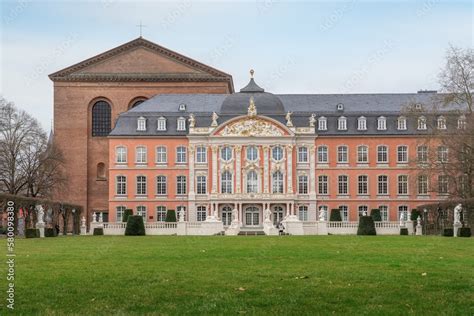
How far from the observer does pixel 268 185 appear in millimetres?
71625

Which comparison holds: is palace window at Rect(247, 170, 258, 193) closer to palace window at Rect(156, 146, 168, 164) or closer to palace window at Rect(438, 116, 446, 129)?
palace window at Rect(156, 146, 168, 164)

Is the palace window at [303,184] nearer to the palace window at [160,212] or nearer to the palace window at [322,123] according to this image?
the palace window at [322,123]

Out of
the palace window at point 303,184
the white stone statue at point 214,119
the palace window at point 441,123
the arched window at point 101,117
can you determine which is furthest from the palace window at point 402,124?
the arched window at point 101,117

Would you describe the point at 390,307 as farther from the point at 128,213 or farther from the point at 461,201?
the point at 128,213

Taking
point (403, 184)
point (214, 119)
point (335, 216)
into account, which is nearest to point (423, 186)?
point (403, 184)

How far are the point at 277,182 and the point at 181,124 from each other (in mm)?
9642

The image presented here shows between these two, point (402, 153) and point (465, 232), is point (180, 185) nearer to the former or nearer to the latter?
point (402, 153)

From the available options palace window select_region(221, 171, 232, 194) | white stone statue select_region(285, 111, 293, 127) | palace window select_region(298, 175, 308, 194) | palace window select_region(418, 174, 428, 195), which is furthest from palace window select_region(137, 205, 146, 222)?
palace window select_region(418, 174, 428, 195)

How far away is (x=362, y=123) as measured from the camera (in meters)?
72.8

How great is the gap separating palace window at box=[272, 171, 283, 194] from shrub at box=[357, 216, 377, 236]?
15.4 meters

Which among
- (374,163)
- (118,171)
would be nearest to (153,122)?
(118,171)

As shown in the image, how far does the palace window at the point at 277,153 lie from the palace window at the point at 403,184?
1029 cm

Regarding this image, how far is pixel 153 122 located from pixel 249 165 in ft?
30.0

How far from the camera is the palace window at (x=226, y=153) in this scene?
72.1 meters
